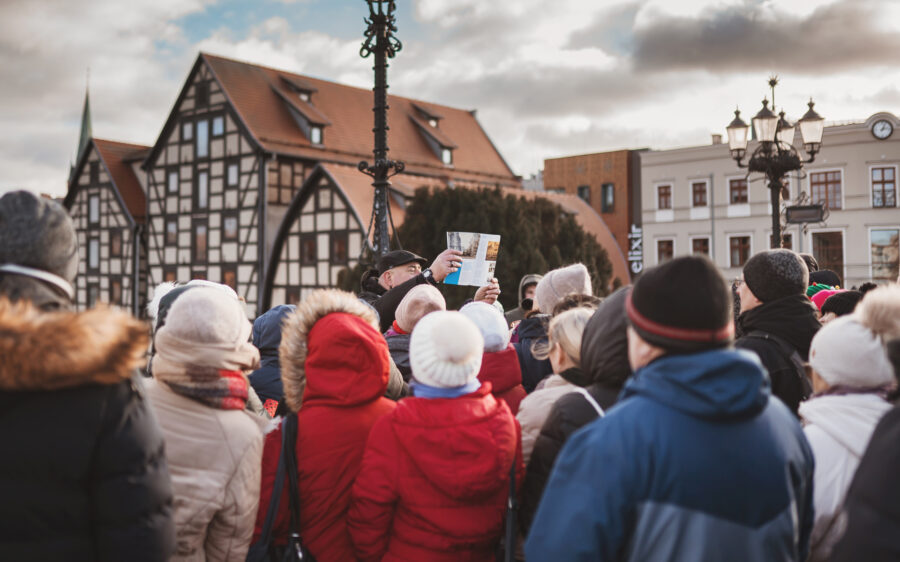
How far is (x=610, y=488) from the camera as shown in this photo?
1717mm

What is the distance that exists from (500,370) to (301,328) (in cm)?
98

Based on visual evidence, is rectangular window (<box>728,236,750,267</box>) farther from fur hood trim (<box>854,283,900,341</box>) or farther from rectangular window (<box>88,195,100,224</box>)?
fur hood trim (<box>854,283,900,341</box>)

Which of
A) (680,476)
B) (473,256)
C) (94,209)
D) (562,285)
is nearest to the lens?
(680,476)

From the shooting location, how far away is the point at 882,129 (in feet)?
109

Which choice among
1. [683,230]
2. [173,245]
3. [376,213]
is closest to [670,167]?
[683,230]

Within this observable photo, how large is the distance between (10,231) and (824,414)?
8.08ft

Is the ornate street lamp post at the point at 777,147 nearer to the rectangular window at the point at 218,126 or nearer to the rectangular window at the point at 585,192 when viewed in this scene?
the rectangular window at the point at 218,126

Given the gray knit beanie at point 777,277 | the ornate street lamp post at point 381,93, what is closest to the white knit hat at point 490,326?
the gray knit beanie at point 777,277

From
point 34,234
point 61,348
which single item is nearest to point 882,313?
point 61,348

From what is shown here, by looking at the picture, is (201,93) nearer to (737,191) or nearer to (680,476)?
(737,191)

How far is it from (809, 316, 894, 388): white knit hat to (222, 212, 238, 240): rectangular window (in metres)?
28.4

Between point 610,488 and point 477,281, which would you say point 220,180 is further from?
point 610,488

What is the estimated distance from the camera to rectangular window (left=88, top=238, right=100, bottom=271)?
33.7m

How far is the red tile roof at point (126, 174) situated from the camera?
109 ft
